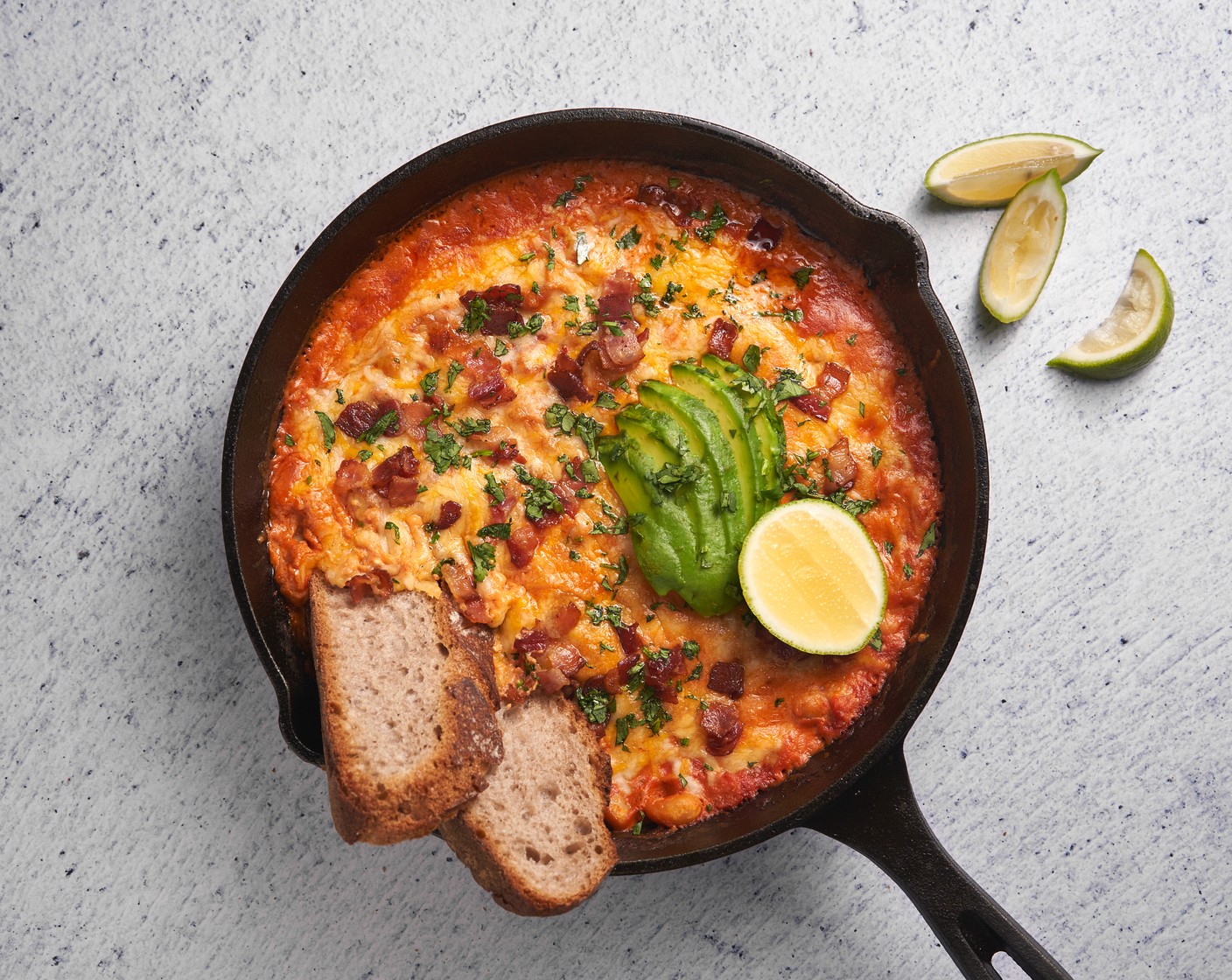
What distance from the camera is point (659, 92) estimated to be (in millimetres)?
3787

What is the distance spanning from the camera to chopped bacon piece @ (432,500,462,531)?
10.4 ft

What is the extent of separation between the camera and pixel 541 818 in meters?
3.16

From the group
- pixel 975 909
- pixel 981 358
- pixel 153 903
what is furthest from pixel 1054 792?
pixel 153 903

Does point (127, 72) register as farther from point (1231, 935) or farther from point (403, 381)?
point (1231, 935)

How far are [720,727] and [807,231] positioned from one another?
6.20ft

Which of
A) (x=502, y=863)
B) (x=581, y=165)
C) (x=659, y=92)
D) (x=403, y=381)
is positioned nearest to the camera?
(x=502, y=863)

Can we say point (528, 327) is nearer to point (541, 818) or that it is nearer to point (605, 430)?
point (605, 430)

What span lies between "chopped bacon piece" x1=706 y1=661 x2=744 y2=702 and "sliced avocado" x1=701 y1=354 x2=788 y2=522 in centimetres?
55

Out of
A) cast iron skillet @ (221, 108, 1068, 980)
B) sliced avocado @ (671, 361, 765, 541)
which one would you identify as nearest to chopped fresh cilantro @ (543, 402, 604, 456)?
sliced avocado @ (671, 361, 765, 541)

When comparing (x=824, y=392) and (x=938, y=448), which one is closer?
(x=824, y=392)

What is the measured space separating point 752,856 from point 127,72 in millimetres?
4004

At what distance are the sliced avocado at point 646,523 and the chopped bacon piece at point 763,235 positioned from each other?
0.94 meters

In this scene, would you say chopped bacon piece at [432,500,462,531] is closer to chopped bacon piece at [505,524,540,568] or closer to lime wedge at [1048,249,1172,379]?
chopped bacon piece at [505,524,540,568]

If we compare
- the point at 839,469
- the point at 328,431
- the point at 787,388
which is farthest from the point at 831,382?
the point at 328,431
